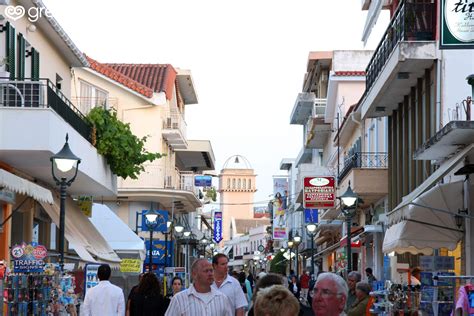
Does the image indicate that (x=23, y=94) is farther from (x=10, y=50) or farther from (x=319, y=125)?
(x=319, y=125)

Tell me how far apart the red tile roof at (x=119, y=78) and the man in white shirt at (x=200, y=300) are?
1448 inches

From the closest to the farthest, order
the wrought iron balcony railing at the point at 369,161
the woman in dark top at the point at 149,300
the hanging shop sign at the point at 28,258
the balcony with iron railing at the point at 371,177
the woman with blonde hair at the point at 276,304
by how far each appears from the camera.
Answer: the woman with blonde hair at the point at 276,304 → the woman in dark top at the point at 149,300 → the hanging shop sign at the point at 28,258 → the balcony with iron railing at the point at 371,177 → the wrought iron balcony railing at the point at 369,161

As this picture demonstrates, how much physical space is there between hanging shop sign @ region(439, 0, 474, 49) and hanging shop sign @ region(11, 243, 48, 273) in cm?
732

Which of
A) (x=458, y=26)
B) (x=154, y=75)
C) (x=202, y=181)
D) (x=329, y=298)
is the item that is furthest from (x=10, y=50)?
(x=202, y=181)

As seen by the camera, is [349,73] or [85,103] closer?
[85,103]

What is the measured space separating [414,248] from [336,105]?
33582 mm

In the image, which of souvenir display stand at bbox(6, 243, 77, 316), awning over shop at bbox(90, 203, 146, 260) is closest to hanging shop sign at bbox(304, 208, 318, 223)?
awning over shop at bbox(90, 203, 146, 260)

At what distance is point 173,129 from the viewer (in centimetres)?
5722

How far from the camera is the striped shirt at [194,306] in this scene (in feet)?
36.1

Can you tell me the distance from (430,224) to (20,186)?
297 inches

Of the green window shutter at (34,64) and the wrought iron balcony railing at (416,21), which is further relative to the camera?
the green window shutter at (34,64)

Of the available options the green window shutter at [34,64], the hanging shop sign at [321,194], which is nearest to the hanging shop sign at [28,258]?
the green window shutter at [34,64]

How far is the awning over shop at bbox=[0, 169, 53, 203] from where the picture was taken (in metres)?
17.0

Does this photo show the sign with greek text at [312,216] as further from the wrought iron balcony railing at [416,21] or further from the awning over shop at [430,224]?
the awning over shop at [430,224]
